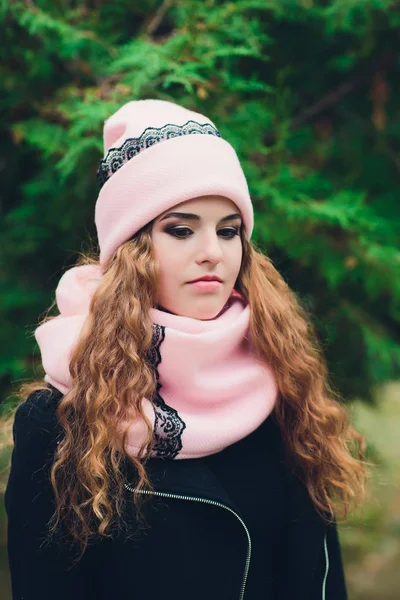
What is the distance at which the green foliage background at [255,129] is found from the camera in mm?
2771

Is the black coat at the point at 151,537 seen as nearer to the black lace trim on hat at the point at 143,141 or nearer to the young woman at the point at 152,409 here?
the young woman at the point at 152,409

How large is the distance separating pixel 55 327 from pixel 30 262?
1520mm

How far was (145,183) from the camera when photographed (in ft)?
5.80

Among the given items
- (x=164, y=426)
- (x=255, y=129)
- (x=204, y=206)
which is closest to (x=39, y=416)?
(x=164, y=426)

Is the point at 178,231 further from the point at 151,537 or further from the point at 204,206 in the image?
the point at 151,537

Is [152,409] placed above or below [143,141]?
below

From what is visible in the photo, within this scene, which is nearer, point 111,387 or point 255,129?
point 111,387

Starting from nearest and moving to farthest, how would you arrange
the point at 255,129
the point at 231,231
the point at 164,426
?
the point at 164,426, the point at 231,231, the point at 255,129

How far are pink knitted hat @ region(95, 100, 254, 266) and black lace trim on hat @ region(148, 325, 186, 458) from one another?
0.31 metres

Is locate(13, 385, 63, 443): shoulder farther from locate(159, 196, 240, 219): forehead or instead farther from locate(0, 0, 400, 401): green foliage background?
locate(0, 0, 400, 401): green foliage background

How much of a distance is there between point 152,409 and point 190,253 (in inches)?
17.1

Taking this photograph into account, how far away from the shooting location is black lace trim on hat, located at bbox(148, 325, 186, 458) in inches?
67.6

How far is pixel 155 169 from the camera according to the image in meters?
1.77

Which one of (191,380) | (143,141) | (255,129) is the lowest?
(191,380)
